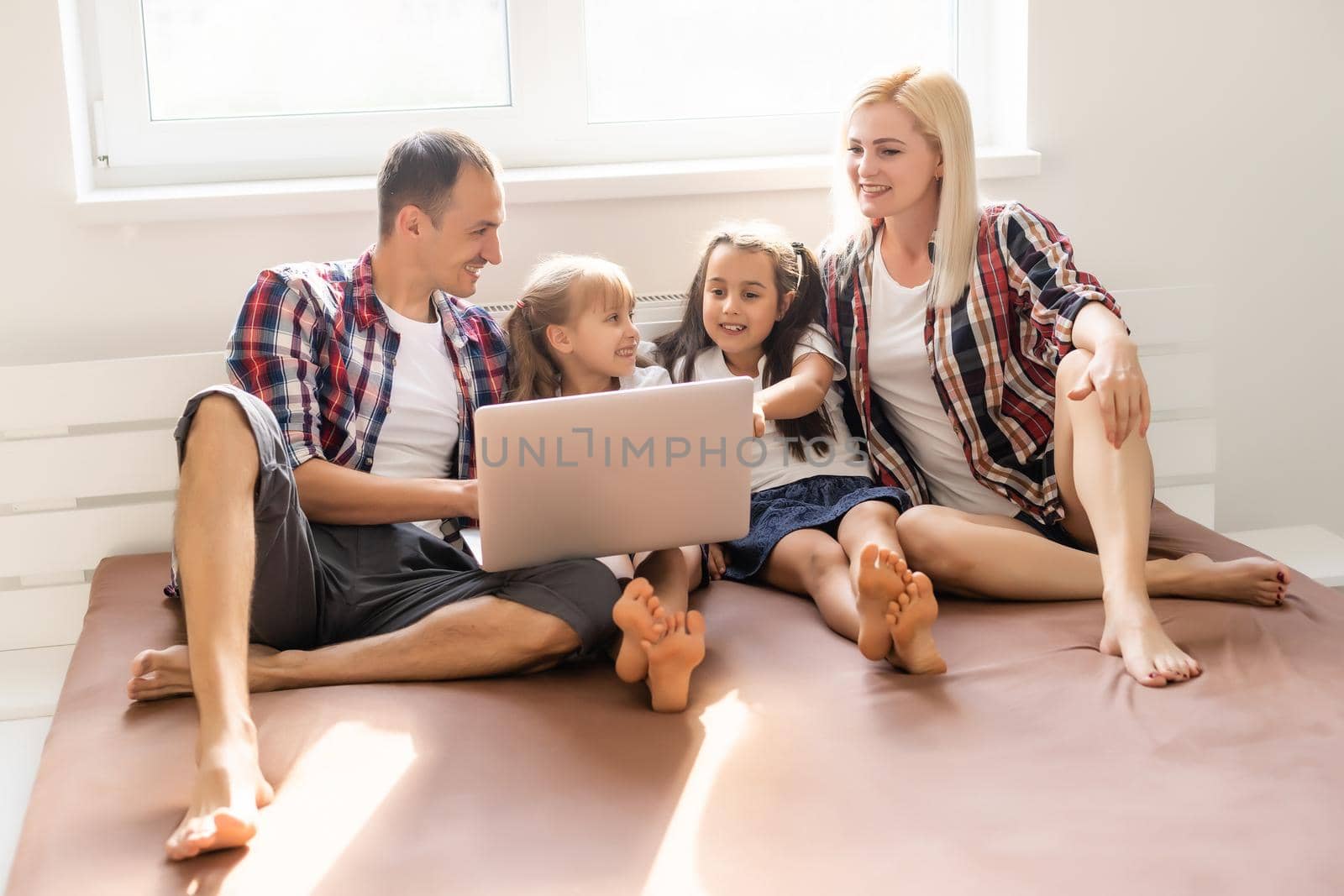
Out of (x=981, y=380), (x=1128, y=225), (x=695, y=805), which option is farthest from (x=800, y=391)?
(x=1128, y=225)

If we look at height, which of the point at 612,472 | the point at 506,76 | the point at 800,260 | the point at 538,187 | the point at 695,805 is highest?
the point at 506,76

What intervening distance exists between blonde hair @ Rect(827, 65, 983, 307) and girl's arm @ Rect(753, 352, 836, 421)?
193 millimetres

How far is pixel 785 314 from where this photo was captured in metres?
2.06

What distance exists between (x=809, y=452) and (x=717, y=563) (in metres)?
0.24

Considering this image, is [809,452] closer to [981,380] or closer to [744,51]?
[981,380]

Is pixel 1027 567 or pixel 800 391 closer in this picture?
pixel 1027 567

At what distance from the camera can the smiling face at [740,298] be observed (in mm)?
2020

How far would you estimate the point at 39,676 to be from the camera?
2.08m

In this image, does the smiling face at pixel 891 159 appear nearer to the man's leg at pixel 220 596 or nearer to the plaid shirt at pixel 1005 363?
the plaid shirt at pixel 1005 363

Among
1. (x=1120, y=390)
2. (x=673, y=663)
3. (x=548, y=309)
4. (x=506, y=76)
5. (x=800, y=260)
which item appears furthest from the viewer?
(x=506, y=76)

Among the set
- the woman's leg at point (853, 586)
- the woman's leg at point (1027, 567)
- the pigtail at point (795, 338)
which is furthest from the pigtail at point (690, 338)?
the woman's leg at point (1027, 567)

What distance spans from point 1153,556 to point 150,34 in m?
1.88

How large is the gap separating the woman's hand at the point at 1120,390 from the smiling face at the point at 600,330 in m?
0.68

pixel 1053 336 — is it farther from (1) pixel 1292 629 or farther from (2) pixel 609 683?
(2) pixel 609 683
